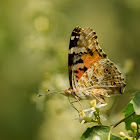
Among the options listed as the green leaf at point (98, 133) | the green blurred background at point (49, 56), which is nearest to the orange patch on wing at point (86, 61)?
the green blurred background at point (49, 56)

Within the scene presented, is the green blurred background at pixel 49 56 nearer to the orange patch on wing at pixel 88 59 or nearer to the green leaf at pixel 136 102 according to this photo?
the orange patch on wing at pixel 88 59

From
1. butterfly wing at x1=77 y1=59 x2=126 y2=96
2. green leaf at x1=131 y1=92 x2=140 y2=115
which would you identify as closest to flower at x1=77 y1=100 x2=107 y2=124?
butterfly wing at x1=77 y1=59 x2=126 y2=96

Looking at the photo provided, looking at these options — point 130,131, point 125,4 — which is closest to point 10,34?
point 125,4

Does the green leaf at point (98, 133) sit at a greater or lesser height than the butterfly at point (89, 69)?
lesser

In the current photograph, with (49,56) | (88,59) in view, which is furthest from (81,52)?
(49,56)

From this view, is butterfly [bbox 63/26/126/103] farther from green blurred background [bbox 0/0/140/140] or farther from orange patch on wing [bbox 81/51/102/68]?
green blurred background [bbox 0/0/140/140]

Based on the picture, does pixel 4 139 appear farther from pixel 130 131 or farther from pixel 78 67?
pixel 130 131

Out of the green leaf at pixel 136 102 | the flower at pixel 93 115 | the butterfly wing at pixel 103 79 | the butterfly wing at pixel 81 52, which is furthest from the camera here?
the butterfly wing at pixel 81 52

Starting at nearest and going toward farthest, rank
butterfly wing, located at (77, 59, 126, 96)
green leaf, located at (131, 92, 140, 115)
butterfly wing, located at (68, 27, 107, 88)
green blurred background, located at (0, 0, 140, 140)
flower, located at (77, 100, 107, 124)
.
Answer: green leaf, located at (131, 92, 140, 115) < flower, located at (77, 100, 107, 124) < butterfly wing, located at (77, 59, 126, 96) < butterfly wing, located at (68, 27, 107, 88) < green blurred background, located at (0, 0, 140, 140)
